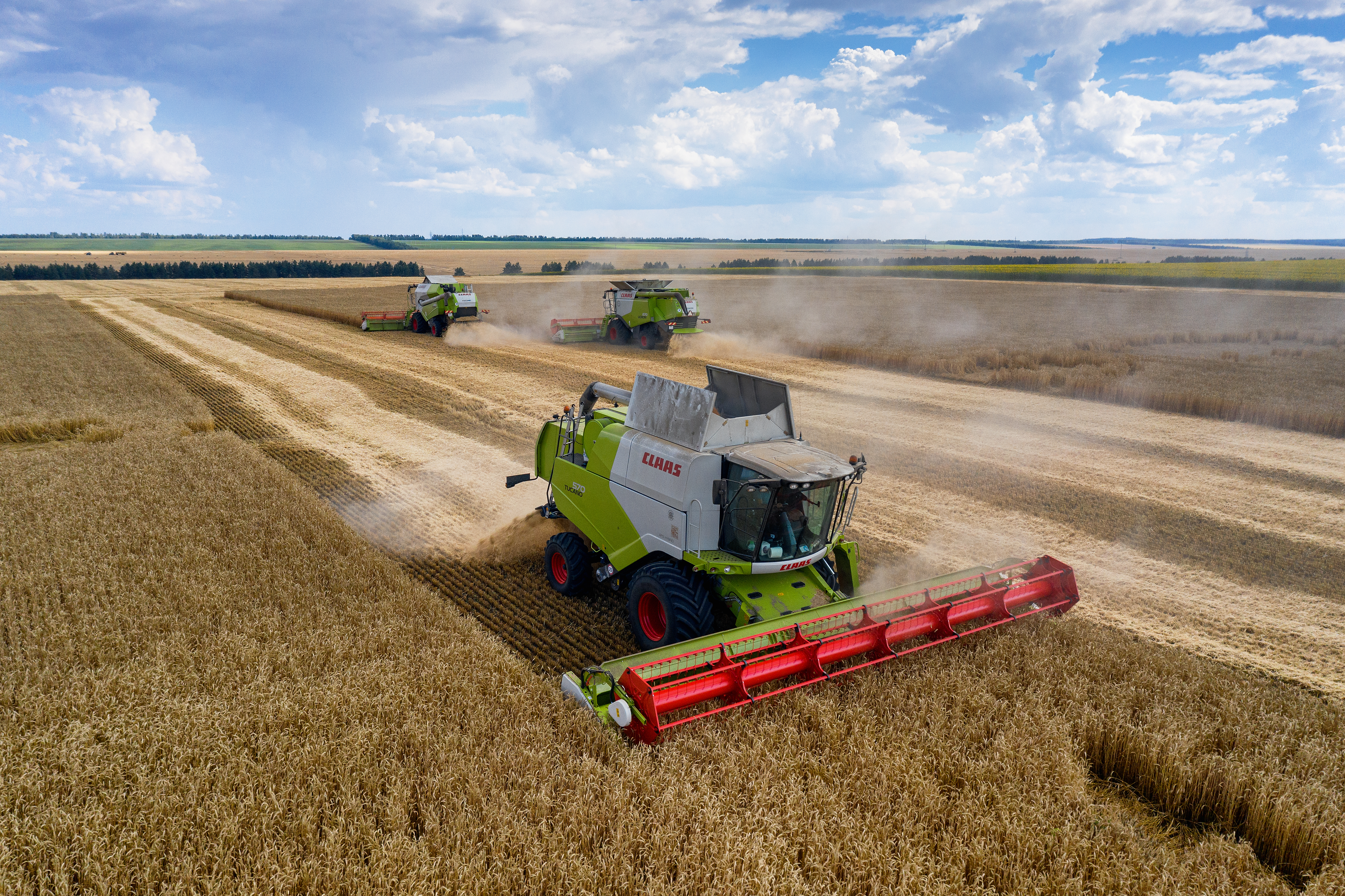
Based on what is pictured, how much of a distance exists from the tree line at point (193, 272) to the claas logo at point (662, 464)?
73.2 meters

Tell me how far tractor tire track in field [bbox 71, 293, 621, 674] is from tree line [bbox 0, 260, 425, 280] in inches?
2622

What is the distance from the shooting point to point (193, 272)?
68.4 meters

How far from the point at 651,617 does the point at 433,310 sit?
26.0m

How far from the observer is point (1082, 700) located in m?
6.05

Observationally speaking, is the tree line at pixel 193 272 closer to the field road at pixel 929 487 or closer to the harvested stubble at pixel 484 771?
the field road at pixel 929 487

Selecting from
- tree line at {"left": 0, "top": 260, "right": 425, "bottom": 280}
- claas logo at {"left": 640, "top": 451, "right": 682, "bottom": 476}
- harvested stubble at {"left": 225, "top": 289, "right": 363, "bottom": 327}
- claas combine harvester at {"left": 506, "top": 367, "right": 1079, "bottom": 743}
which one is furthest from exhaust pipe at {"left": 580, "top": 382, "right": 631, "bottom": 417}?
tree line at {"left": 0, "top": 260, "right": 425, "bottom": 280}

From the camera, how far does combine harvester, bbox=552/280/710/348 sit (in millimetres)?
26906

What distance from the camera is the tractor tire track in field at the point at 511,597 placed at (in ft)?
23.8

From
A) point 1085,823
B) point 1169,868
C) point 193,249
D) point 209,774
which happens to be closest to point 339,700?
point 209,774

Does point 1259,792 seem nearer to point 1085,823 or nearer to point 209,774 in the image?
point 1085,823

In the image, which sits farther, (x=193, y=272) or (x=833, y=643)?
(x=193, y=272)

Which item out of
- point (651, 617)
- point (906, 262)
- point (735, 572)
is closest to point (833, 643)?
point (735, 572)

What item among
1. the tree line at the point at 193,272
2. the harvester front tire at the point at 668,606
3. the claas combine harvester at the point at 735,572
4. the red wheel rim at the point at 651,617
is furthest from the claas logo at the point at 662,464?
the tree line at the point at 193,272

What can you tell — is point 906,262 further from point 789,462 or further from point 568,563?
point 789,462
